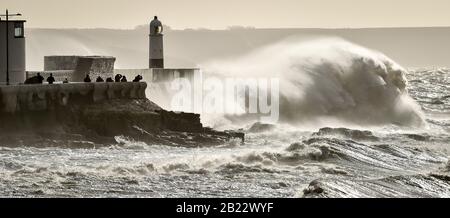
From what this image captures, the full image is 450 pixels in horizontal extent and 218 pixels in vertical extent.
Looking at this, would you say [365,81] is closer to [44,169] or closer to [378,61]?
[378,61]

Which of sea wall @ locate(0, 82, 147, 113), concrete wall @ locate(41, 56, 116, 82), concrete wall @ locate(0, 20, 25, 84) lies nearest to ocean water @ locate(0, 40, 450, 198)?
sea wall @ locate(0, 82, 147, 113)

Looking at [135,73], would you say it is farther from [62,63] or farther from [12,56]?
[12,56]

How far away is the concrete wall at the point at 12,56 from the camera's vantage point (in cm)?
2422

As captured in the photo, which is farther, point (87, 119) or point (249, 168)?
point (87, 119)

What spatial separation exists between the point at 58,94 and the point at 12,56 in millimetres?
1437

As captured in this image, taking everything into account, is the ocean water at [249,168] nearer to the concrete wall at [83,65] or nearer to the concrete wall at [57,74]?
the concrete wall at [57,74]

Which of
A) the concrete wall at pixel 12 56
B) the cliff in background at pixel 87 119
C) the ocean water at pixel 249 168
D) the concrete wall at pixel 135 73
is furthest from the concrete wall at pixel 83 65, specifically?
the ocean water at pixel 249 168

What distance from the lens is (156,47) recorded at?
32625mm

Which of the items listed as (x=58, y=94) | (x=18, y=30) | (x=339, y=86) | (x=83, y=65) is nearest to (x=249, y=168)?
(x=58, y=94)

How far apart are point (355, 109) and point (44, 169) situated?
56.3ft

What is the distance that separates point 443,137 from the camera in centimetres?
2816

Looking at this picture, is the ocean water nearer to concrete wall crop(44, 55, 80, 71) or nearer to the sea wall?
the sea wall

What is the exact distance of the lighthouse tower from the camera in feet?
106

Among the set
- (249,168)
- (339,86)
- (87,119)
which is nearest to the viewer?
(249,168)
